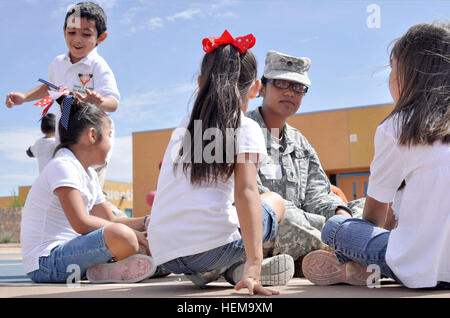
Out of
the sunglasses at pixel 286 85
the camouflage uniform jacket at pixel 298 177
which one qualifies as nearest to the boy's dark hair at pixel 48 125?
the camouflage uniform jacket at pixel 298 177

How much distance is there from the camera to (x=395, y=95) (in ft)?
7.35

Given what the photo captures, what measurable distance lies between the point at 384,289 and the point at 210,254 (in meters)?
0.73

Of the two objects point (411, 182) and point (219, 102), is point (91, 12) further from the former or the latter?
point (411, 182)

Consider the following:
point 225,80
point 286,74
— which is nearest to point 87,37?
point 286,74

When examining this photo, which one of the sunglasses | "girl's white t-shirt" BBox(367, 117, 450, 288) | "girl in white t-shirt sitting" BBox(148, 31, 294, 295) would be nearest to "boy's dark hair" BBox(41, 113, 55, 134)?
the sunglasses

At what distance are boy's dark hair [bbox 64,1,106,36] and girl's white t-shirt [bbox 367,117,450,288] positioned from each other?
2.92 metres

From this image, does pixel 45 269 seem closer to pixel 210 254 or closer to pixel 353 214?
pixel 210 254

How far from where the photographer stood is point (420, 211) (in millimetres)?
1961

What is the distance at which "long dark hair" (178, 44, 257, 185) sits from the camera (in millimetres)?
2049

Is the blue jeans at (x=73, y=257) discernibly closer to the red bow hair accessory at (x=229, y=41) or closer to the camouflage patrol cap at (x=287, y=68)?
the red bow hair accessory at (x=229, y=41)

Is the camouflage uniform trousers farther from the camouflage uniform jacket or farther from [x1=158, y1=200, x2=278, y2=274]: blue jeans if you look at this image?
[x1=158, y1=200, x2=278, y2=274]: blue jeans

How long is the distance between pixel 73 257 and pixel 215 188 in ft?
3.71

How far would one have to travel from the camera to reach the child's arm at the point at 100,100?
362cm
